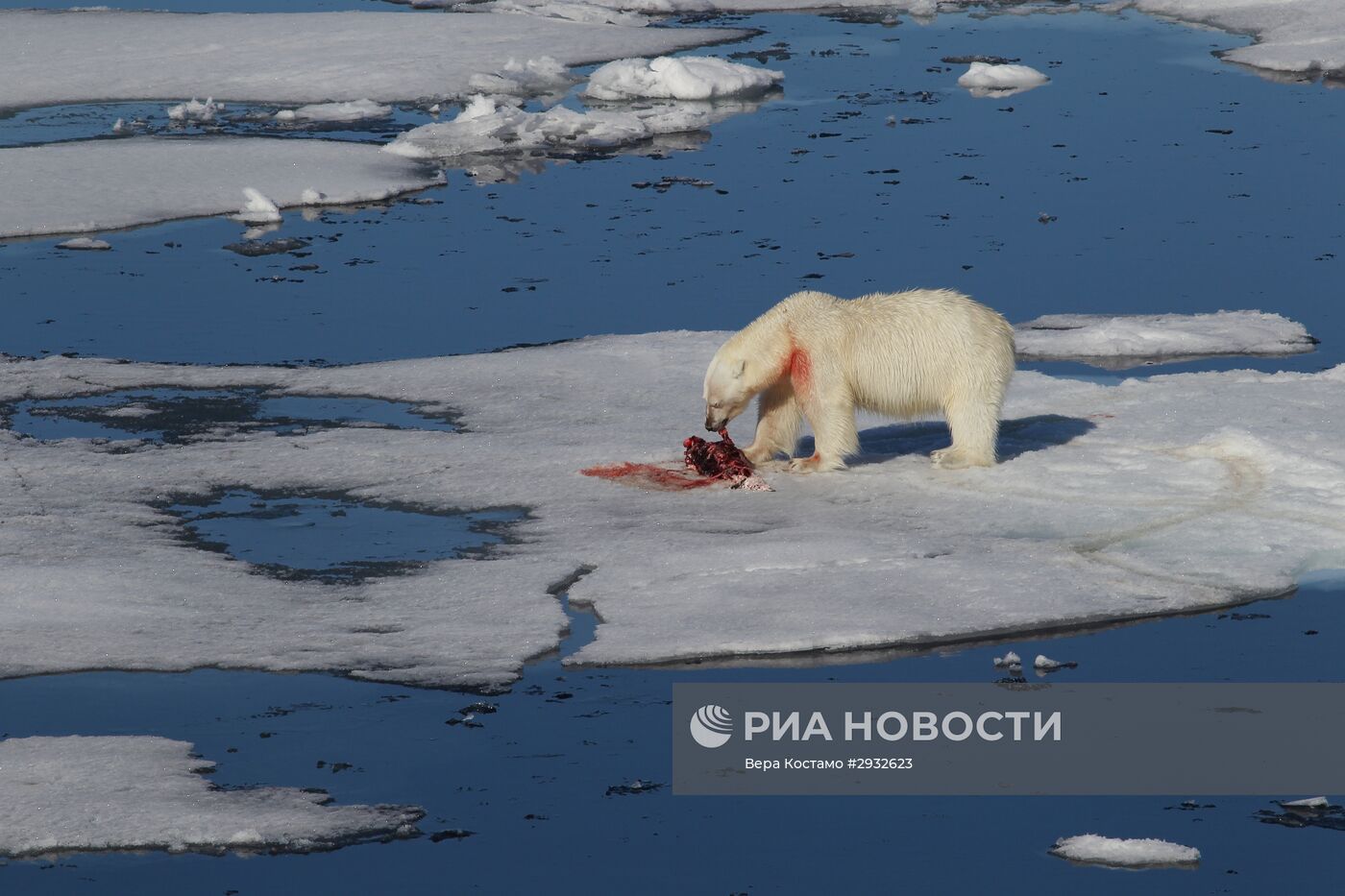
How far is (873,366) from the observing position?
7.32 metres

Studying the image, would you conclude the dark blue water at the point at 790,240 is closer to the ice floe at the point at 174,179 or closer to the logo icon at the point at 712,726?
the ice floe at the point at 174,179

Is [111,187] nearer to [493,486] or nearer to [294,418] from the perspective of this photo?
[294,418]

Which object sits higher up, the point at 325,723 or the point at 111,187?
the point at 111,187

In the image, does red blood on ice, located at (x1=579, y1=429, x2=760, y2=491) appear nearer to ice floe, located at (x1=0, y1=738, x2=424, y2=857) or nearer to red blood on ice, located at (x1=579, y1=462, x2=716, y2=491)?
red blood on ice, located at (x1=579, y1=462, x2=716, y2=491)

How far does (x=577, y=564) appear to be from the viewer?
21.3 feet

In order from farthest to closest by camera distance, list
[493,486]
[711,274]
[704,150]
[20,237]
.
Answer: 1. [704,150]
2. [20,237]
3. [711,274]
4. [493,486]

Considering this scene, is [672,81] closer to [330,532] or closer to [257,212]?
[257,212]

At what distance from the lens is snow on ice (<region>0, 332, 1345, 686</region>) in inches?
229

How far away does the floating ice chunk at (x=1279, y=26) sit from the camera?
1786cm

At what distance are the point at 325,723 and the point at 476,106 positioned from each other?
11.2 metres

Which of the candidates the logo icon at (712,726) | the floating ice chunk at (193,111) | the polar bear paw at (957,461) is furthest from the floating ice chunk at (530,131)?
the logo icon at (712,726)

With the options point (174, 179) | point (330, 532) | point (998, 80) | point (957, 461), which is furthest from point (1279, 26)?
point (330, 532)

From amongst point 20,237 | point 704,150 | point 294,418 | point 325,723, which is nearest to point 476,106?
point 704,150

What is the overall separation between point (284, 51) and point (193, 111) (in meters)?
2.66
